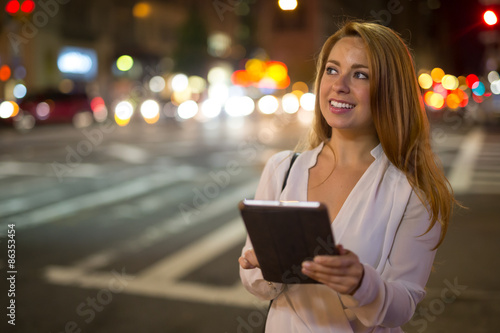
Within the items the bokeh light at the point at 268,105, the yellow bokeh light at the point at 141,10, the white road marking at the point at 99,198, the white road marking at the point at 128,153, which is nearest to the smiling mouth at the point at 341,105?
the white road marking at the point at 99,198

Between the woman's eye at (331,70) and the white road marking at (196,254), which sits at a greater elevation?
the woman's eye at (331,70)

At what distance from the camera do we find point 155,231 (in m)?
8.21

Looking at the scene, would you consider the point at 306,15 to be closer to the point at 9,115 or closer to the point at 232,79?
the point at 232,79

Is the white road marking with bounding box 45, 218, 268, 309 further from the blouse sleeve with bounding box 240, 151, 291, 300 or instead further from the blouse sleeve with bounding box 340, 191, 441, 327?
the blouse sleeve with bounding box 340, 191, 441, 327

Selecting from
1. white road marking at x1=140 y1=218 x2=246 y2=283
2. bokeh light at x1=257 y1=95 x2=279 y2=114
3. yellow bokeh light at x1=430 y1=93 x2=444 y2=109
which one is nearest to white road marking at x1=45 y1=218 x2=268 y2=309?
white road marking at x1=140 y1=218 x2=246 y2=283

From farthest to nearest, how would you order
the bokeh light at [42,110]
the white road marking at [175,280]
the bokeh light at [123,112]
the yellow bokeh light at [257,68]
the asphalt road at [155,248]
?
1. the yellow bokeh light at [257,68]
2. the bokeh light at [123,112]
3. the bokeh light at [42,110]
4. the white road marking at [175,280]
5. the asphalt road at [155,248]

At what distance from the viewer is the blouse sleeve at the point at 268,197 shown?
2123mm

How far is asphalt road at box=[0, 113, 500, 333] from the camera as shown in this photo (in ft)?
16.7

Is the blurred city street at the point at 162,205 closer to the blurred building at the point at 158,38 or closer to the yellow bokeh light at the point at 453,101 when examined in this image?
the yellow bokeh light at the point at 453,101

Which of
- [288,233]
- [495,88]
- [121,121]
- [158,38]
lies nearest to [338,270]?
[288,233]

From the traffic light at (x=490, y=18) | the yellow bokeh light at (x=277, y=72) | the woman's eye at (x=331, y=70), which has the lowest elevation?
the woman's eye at (x=331, y=70)

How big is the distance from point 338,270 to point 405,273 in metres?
0.38

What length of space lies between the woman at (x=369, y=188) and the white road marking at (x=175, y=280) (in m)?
3.20

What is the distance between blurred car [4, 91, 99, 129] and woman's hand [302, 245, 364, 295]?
1067 inches
